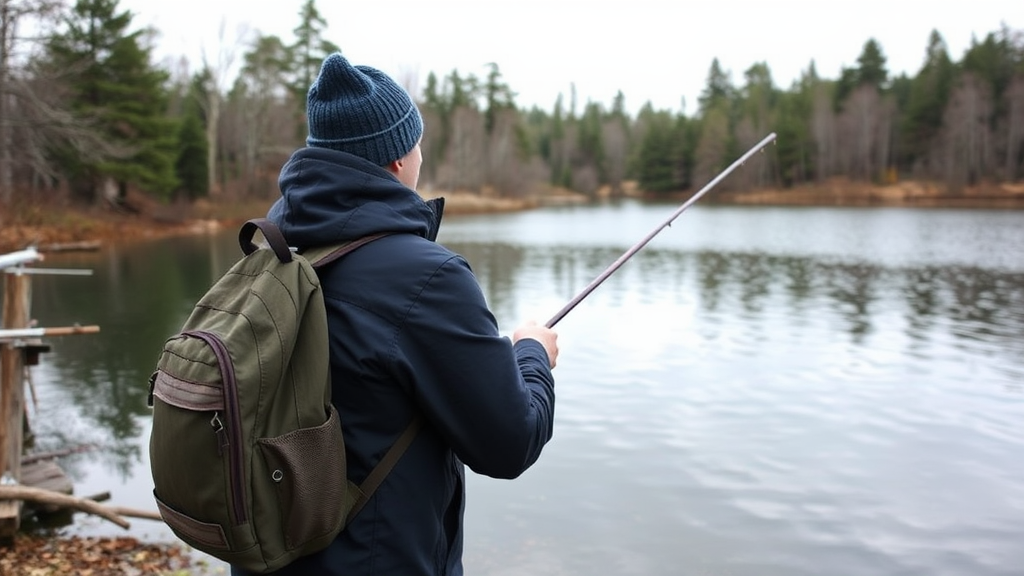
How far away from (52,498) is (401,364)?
16.6 ft

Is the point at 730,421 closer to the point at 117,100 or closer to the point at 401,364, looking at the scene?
the point at 401,364

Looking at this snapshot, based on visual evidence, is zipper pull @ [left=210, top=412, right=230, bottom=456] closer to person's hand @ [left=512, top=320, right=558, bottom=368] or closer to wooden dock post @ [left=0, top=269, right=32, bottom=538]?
person's hand @ [left=512, top=320, right=558, bottom=368]

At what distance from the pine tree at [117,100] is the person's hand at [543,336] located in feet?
116

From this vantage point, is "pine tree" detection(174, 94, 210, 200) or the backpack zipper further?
"pine tree" detection(174, 94, 210, 200)

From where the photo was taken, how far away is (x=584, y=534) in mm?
6652

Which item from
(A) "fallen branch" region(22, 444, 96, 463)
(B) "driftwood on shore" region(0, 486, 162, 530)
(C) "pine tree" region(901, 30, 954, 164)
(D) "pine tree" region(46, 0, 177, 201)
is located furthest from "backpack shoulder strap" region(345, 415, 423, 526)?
(C) "pine tree" region(901, 30, 954, 164)

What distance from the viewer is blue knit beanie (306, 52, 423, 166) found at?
6.30ft

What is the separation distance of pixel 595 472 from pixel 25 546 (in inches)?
187

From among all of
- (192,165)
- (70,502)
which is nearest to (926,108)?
(192,165)

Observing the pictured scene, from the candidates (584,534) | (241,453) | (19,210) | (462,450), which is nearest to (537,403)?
(462,450)

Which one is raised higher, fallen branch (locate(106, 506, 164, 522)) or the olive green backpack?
the olive green backpack

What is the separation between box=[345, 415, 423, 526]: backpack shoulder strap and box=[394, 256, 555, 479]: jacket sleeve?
0.06m

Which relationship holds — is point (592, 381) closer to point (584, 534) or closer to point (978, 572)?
point (584, 534)

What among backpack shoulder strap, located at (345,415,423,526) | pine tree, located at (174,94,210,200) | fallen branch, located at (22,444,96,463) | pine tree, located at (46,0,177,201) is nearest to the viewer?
backpack shoulder strap, located at (345,415,423,526)
